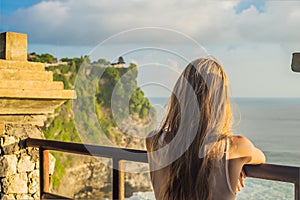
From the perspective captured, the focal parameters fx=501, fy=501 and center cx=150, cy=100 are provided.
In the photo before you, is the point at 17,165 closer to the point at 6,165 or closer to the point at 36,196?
the point at 6,165

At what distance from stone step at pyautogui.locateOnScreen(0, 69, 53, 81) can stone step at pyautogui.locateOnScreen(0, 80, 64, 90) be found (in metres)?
0.04

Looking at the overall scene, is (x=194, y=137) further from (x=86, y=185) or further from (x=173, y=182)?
(x=86, y=185)

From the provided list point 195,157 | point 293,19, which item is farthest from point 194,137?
point 293,19

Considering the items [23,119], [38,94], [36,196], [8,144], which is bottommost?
[36,196]

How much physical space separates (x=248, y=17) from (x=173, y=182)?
1338 inches

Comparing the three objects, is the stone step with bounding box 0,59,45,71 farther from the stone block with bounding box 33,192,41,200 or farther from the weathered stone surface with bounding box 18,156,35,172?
the stone block with bounding box 33,192,41,200

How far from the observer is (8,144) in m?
3.36

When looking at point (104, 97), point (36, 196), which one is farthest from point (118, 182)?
point (104, 97)

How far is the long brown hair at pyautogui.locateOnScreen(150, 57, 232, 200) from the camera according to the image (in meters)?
1.72

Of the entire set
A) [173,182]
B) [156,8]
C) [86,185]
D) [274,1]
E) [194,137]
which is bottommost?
[86,185]

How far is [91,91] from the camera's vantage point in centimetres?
342

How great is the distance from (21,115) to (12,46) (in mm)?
476

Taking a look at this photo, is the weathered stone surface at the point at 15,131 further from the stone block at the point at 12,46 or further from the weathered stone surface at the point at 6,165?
the stone block at the point at 12,46

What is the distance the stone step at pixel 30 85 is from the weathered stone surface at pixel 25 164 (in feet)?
1.63
